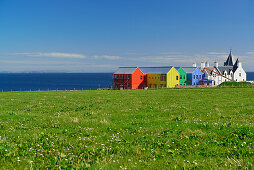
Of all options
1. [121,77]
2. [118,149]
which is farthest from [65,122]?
[121,77]

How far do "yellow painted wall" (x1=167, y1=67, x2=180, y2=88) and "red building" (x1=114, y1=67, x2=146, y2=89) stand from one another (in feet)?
36.2

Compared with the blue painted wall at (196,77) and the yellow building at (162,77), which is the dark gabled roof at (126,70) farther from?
the blue painted wall at (196,77)

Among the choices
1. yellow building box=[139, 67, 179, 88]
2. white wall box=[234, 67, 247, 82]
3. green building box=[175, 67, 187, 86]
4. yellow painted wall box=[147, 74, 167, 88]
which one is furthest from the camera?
white wall box=[234, 67, 247, 82]

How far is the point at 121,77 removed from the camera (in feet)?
289

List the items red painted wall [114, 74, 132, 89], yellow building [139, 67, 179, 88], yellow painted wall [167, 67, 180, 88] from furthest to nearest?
yellow painted wall [167, 67, 180, 88]
yellow building [139, 67, 179, 88]
red painted wall [114, 74, 132, 89]

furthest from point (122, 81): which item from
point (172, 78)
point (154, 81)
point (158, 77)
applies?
point (172, 78)

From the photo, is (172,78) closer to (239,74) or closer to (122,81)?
(122,81)

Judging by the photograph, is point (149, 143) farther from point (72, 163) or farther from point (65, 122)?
point (65, 122)

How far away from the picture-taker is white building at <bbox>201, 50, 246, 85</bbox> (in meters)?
110

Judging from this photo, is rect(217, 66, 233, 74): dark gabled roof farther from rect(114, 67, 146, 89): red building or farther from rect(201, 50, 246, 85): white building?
rect(114, 67, 146, 89): red building

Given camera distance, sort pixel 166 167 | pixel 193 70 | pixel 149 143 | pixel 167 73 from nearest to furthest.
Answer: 1. pixel 166 167
2. pixel 149 143
3. pixel 167 73
4. pixel 193 70

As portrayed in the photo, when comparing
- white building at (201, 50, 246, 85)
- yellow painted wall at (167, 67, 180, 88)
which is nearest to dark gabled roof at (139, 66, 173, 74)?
yellow painted wall at (167, 67, 180, 88)

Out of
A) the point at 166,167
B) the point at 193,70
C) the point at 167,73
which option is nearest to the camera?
the point at 166,167

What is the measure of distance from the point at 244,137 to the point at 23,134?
29.6ft
